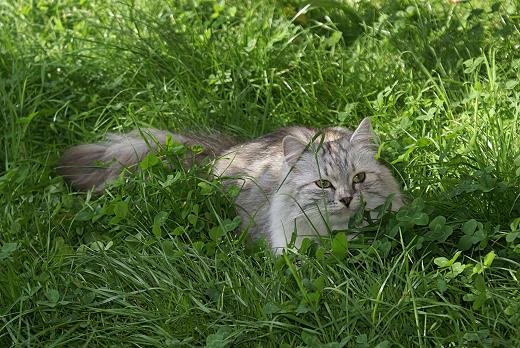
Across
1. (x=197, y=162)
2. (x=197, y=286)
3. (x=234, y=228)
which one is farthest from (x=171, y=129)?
(x=197, y=286)

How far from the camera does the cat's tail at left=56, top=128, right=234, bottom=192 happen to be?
4.70 meters

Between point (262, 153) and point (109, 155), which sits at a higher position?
point (262, 153)

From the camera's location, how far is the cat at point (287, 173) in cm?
400

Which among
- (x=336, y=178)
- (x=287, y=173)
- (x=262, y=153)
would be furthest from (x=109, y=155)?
(x=336, y=178)

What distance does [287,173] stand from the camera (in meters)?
4.18

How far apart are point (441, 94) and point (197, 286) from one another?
182cm

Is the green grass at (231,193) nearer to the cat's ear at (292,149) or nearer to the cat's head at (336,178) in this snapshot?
the cat's head at (336,178)

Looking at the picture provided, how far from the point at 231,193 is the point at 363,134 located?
2.11ft

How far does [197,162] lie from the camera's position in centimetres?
464

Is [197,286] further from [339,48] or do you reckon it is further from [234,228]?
[339,48]

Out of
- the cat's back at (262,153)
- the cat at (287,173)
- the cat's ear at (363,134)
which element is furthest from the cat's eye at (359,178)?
the cat's back at (262,153)

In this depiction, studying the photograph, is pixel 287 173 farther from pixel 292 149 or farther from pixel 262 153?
pixel 262 153

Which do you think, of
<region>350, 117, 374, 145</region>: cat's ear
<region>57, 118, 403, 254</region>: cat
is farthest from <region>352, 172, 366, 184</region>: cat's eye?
<region>350, 117, 374, 145</region>: cat's ear

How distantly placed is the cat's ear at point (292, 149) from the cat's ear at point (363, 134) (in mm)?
225
